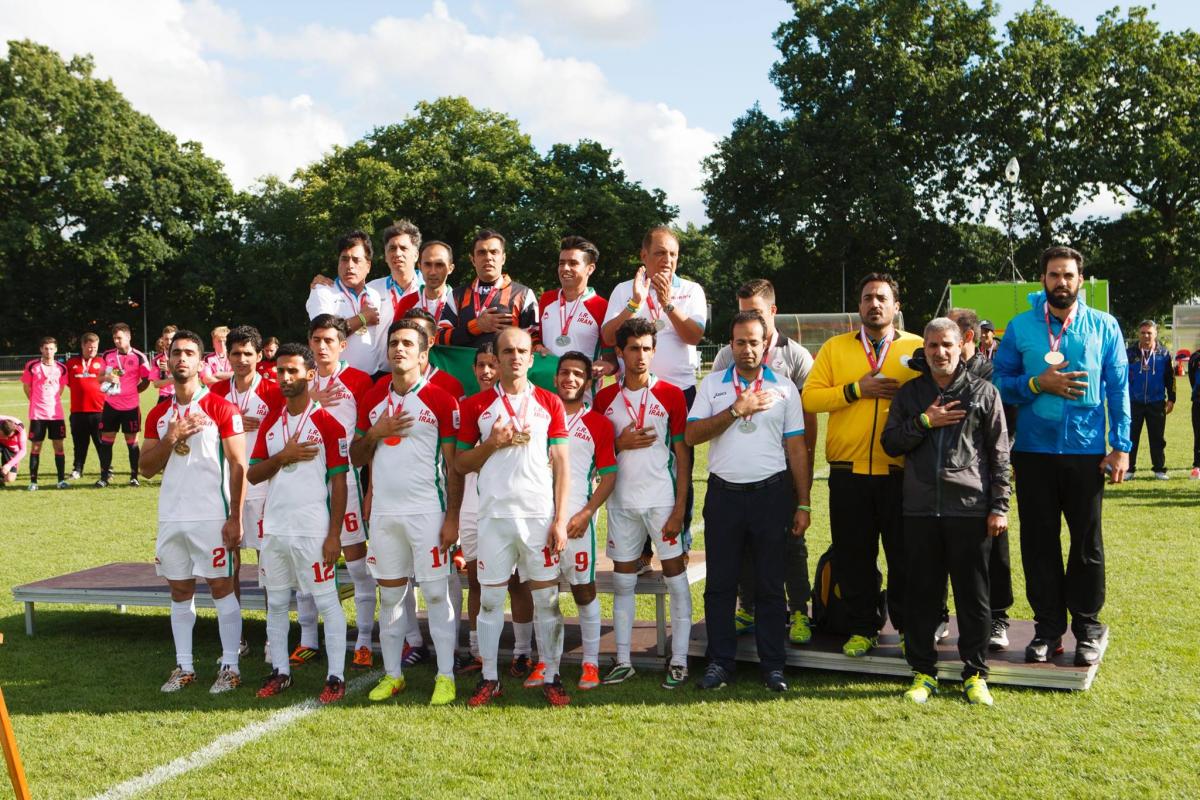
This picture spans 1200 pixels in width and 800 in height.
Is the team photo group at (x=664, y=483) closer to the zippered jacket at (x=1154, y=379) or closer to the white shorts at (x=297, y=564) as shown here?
the white shorts at (x=297, y=564)

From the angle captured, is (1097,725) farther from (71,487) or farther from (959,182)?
(959,182)

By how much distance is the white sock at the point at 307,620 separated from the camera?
20.5 ft

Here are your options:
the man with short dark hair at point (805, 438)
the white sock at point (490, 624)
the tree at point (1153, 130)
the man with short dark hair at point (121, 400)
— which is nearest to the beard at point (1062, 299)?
the man with short dark hair at point (805, 438)

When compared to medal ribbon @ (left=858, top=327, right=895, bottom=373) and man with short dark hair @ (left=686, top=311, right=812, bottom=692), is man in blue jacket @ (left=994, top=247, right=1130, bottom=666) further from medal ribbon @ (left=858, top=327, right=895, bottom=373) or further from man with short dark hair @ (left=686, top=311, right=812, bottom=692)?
man with short dark hair @ (left=686, top=311, right=812, bottom=692)

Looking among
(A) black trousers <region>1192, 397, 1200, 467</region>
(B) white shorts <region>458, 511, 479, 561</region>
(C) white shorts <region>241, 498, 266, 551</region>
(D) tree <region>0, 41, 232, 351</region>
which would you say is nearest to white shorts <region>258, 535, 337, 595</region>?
(B) white shorts <region>458, 511, 479, 561</region>

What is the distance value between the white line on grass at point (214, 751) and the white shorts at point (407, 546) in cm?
82

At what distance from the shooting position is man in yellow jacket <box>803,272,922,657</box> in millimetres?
5586

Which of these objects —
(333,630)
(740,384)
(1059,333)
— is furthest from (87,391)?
(1059,333)

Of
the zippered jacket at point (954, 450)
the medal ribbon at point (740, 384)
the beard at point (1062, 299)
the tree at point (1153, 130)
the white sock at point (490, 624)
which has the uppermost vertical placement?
the tree at point (1153, 130)

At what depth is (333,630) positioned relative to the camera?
221 inches

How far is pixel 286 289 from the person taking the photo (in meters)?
54.5

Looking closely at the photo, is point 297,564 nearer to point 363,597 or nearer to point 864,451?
point 363,597

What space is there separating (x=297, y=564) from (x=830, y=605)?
3160 mm

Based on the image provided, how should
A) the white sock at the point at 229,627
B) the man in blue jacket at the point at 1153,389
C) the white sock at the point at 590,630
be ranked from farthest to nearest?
the man in blue jacket at the point at 1153,389 → the white sock at the point at 229,627 → the white sock at the point at 590,630
